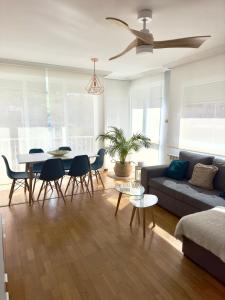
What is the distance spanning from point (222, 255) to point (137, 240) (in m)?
1.06

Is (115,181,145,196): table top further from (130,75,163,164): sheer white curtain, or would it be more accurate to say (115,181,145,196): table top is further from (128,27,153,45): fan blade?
(130,75,163,164): sheer white curtain

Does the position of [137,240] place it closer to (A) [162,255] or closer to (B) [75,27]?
(A) [162,255]

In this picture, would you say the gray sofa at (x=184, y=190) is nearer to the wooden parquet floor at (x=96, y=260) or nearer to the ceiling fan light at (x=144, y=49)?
the wooden parquet floor at (x=96, y=260)

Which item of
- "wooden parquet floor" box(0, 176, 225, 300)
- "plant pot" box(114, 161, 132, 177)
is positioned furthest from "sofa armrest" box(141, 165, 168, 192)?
"plant pot" box(114, 161, 132, 177)

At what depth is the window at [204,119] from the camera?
3.71 m

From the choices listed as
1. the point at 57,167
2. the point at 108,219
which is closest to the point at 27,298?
the point at 108,219

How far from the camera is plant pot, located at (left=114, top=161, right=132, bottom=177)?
5.44 meters

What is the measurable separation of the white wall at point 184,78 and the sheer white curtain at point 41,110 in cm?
207

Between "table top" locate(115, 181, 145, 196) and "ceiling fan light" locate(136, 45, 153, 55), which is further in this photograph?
"table top" locate(115, 181, 145, 196)

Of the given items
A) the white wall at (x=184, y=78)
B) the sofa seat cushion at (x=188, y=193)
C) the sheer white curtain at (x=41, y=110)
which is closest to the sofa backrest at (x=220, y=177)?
the sofa seat cushion at (x=188, y=193)

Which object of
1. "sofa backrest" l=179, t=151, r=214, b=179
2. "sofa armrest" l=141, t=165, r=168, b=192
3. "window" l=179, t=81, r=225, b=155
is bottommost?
"sofa armrest" l=141, t=165, r=168, b=192

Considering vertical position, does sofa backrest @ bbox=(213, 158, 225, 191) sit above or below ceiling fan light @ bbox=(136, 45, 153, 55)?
below

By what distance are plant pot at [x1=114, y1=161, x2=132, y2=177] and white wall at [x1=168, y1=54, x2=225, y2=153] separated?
114 centimetres

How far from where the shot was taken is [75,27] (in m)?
2.71
